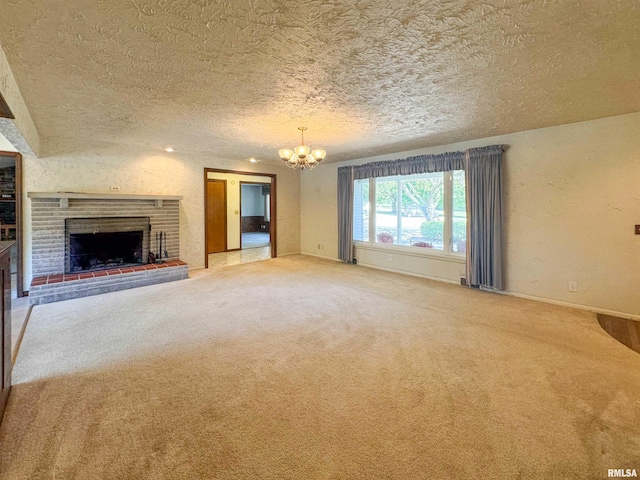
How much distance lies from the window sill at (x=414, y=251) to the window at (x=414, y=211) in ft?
0.17

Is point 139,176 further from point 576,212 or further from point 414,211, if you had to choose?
point 576,212

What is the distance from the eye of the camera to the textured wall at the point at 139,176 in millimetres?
4395

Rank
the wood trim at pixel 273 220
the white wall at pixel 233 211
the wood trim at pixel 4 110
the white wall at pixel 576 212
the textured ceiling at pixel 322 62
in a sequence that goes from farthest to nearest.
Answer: the white wall at pixel 233 211, the wood trim at pixel 273 220, the white wall at pixel 576 212, the wood trim at pixel 4 110, the textured ceiling at pixel 322 62

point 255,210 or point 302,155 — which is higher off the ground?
point 255,210

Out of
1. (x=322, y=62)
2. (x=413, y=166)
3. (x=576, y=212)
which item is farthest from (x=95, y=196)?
(x=576, y=212)

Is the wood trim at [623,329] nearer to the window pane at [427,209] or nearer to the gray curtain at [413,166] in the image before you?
the window pane at [427,209]

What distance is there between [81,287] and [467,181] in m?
5.96

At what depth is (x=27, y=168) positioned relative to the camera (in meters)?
4.28

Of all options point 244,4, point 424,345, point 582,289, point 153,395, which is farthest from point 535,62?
point 153,395

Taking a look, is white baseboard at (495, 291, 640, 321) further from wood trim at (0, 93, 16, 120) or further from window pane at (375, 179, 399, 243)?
wood trim at (0, 93, 16, 120)

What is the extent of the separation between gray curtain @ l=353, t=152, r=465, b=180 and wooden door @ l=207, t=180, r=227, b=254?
3.93 metres

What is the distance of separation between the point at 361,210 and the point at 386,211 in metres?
0.64

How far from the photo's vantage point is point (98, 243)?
4.86 metres

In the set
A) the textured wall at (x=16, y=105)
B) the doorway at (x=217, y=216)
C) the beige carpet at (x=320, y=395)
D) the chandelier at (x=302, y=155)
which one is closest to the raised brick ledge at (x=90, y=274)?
the beige carpet at (x=320, y=395)
